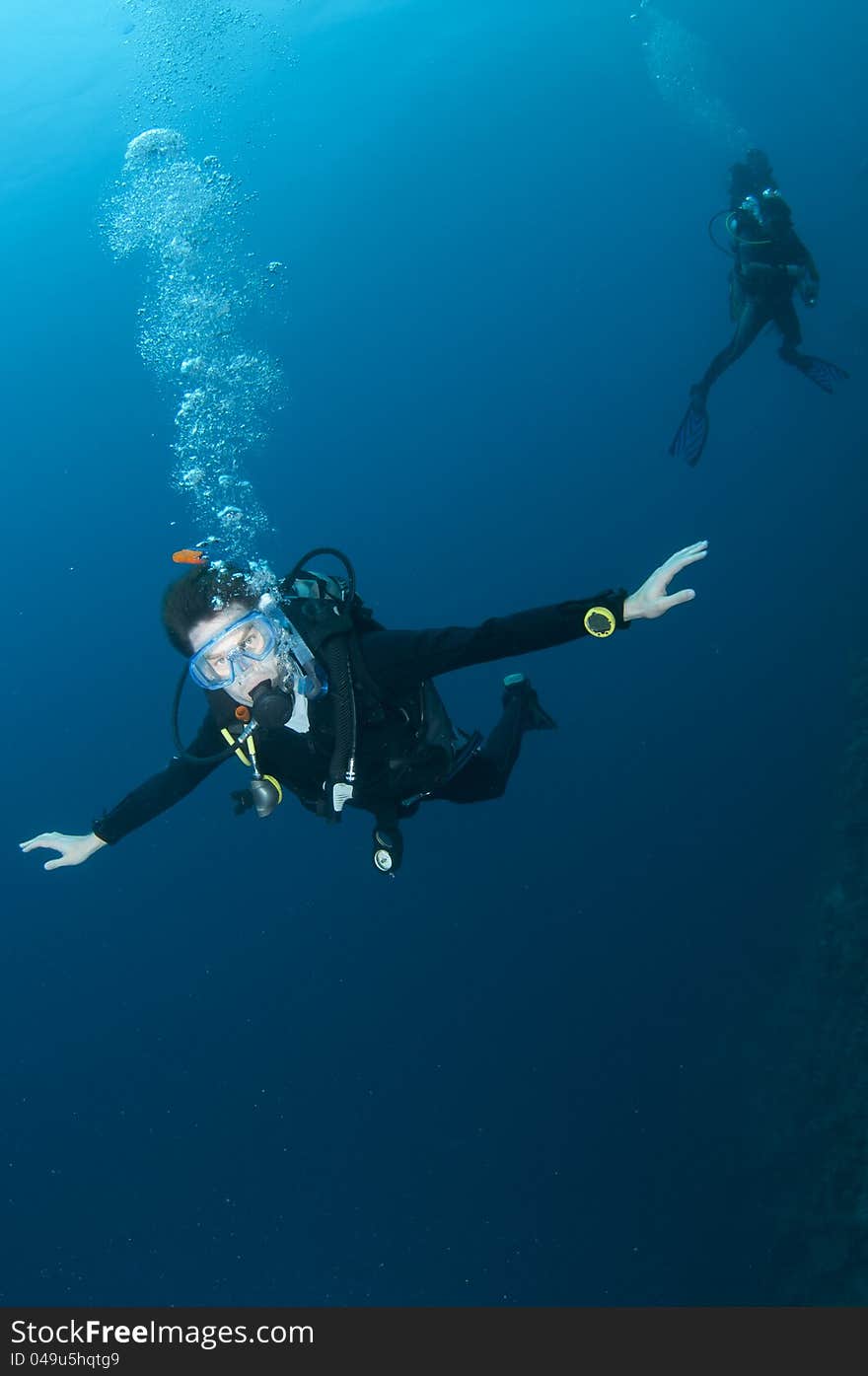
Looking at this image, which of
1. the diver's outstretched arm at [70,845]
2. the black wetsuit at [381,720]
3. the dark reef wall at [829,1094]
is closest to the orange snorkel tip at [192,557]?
the black wetsuit at [381,720]

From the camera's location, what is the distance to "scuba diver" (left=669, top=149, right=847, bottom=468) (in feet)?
27.3

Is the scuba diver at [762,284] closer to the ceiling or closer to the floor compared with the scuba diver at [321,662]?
closer to the ceiling

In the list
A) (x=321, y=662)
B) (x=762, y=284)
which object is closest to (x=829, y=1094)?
(x=762, y=284)

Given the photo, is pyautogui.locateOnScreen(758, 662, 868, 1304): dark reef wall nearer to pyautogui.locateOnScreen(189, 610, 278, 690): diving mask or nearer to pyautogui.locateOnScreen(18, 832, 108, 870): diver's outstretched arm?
pyautogui.locateOnScreen(18, 832, 108, 870): diver's outstretched arm

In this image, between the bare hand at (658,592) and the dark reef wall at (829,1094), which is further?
the dark reef wall at (829,1094)

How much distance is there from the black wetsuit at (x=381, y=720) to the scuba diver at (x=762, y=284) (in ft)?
21.3

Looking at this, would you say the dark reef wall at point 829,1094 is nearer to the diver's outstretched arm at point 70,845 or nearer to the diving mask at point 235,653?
the diver's outstretched arm at point 70,845

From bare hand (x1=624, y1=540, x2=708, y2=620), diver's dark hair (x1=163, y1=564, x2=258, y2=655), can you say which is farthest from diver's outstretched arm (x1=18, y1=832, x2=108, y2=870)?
bare hand (x1=624, y1=540, x2=708, y2=620)

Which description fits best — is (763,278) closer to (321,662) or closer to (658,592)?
(658,592)

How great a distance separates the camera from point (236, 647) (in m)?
3.24

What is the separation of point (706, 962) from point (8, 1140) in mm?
18739

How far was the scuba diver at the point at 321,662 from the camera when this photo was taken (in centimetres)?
296

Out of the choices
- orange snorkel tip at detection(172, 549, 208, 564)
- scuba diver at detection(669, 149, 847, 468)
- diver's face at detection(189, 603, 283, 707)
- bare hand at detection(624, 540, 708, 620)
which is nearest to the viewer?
bare hand at detection(624, 540, 708, 620)

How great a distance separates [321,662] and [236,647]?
1.17 feet
